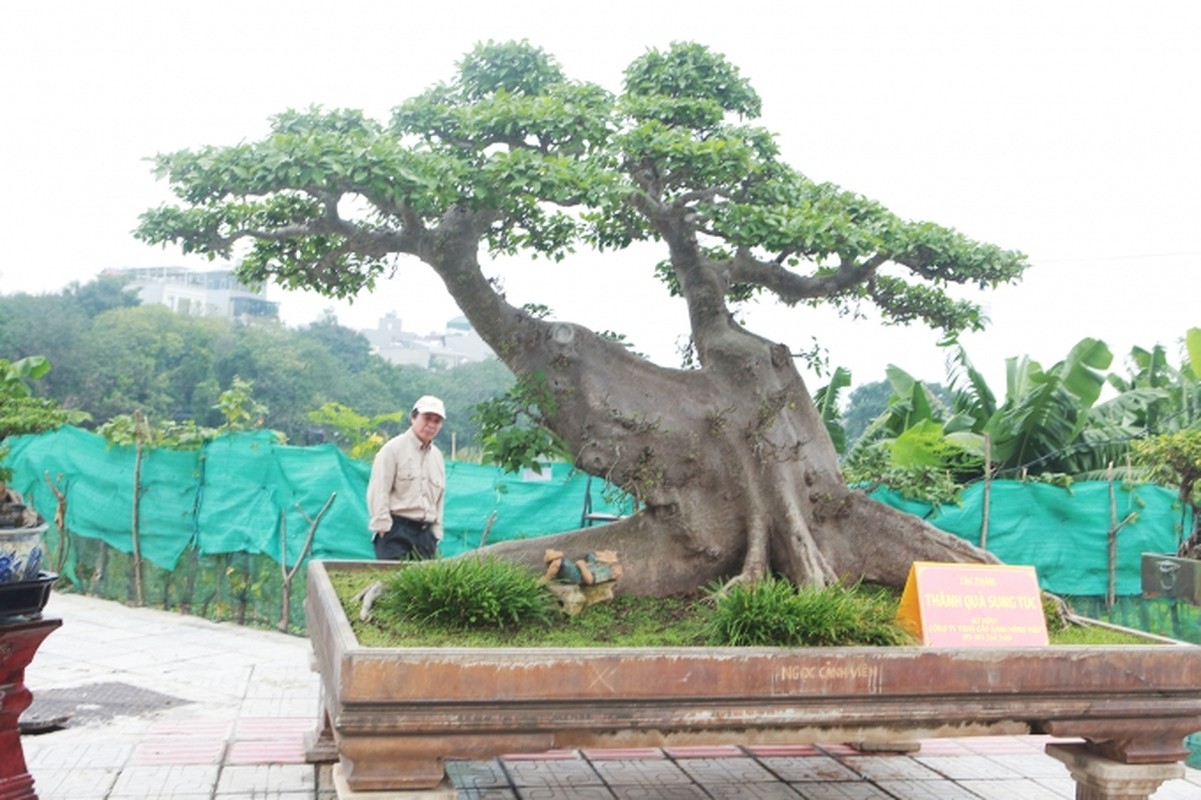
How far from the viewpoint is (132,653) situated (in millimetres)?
7680

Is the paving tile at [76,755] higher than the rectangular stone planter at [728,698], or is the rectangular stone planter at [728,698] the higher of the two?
the rectangular stone planter at [728,698]

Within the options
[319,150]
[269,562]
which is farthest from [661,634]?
[269,562]

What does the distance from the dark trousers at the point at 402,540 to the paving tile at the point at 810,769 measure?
2077 mm

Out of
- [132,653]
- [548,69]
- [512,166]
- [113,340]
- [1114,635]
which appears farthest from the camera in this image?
[113,340]

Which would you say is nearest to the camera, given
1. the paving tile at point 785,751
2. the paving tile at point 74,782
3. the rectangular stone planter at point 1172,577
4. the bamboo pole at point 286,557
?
the paving tile at point 74,782

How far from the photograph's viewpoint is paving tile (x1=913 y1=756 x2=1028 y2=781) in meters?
5.21

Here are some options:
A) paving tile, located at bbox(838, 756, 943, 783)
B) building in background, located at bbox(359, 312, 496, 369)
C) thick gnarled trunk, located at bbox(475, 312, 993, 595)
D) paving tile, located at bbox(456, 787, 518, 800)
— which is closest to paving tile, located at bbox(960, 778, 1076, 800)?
paving tile, located at bbox(838, 756, 943, 783)

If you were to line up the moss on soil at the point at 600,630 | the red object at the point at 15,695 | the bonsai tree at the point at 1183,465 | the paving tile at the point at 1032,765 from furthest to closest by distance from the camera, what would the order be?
the bonsai tree at the point at 1183,465 < the paving tile at the point at 1032,765 < the moss on soil at the point at 600,630 < the red object at the point at 15,695

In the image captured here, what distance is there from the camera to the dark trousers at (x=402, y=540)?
19.7 feet

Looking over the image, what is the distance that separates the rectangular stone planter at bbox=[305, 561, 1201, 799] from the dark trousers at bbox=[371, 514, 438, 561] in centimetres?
161

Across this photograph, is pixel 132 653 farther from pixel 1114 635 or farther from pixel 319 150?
pixel 1114 635

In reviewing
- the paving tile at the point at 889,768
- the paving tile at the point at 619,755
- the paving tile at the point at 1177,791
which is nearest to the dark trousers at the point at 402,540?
the paving tile at the point at 619,755

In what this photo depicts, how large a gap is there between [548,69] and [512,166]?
48.0 inches

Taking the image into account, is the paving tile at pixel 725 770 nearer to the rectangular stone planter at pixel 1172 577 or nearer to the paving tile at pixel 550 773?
the paving tile at pixel 550 773
